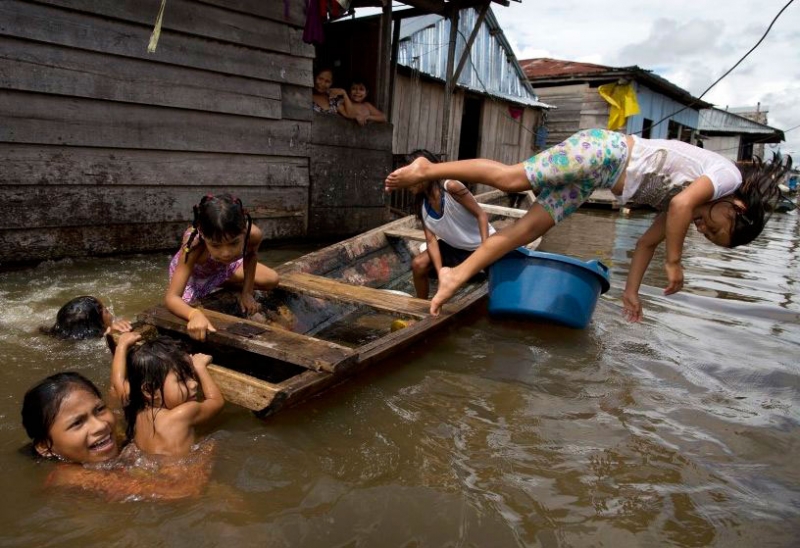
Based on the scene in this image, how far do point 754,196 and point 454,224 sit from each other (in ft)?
6.82

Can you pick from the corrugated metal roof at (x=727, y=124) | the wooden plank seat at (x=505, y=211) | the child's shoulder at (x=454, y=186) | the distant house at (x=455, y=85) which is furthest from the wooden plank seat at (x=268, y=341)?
the corrugated metal roof at (x=727, y=124)

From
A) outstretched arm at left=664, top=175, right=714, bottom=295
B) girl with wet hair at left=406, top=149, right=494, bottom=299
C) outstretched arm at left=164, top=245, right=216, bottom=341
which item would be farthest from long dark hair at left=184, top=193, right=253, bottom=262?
outstretched arm at left=664, top=175, right=714, bottom=295

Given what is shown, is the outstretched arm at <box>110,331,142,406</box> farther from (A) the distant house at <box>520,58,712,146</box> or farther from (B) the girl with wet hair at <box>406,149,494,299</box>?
(A) the distant house at <box>520,58,712,146</box>

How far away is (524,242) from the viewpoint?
309 centimetres

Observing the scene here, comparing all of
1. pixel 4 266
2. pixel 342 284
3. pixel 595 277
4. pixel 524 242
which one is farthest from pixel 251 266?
pixel 4 266

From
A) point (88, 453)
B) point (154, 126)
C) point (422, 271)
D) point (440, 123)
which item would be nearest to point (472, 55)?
point (440, 123)

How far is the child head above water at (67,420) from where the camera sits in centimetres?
199

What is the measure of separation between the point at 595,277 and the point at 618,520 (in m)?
2.00

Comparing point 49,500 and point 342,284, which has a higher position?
point 342,284

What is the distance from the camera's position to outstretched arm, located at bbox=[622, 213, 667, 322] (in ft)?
10.5

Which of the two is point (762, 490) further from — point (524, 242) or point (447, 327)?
point (447, 327)

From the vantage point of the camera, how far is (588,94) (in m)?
14.7

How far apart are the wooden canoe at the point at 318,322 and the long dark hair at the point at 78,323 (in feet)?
1.88

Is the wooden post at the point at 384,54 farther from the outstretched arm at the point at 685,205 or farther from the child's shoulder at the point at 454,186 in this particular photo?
the outstretched arm at the point at 685,205
